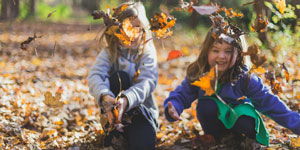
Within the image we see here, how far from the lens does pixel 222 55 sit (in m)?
1.88

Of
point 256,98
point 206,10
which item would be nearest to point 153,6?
point 256,98

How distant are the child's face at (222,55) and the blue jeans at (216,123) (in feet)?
0.94

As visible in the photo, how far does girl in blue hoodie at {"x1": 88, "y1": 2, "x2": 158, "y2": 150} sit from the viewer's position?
74.1 inches

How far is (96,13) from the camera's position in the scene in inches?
60.6

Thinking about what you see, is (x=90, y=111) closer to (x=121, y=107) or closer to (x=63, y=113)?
(x=63, y=113)

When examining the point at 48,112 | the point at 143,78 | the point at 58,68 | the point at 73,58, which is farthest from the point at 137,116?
the point at 73,58

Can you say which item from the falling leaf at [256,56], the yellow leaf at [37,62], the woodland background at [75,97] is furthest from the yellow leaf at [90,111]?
the yellow leaf at [37,62]

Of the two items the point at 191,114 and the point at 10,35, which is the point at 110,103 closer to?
the point at 191,114

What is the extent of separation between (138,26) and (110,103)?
2.07 ft

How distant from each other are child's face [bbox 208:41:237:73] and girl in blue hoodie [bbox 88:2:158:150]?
0.47 meters

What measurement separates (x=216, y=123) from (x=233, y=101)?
210 mm

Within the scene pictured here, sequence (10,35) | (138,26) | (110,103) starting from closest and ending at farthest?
(110,103)
(138,26)
(10,35)

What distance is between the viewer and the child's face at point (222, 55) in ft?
6.17

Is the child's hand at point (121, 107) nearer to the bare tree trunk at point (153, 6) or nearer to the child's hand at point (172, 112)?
the child's hand at point (172, 112)
